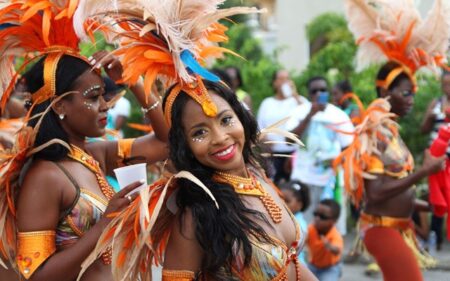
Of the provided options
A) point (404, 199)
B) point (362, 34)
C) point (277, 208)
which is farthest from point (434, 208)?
point (277, 208)

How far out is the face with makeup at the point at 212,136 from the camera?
319 cm

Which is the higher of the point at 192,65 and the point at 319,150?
the point at 192,65

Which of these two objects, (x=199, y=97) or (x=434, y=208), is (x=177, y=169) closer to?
(x=199, y=97)

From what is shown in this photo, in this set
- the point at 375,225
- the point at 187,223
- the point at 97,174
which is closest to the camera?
the point at 187,223

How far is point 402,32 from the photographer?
5.70 meters

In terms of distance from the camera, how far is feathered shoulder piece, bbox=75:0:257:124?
317 cm

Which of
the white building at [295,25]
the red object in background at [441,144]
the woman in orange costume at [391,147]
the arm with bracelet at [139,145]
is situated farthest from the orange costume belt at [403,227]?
the white building at [295,25]

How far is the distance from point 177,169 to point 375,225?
2.59 meters

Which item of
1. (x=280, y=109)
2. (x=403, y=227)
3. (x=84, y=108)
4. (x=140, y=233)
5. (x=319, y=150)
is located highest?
(x=84, y=108)

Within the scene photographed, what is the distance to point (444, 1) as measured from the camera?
561cm

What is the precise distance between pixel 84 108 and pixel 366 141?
2393 mm

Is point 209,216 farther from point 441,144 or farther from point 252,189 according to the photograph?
point 441,144

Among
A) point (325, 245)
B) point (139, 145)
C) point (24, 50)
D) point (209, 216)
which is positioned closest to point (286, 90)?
point (325, 245)

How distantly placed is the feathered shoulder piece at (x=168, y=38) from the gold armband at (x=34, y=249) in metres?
0.71
